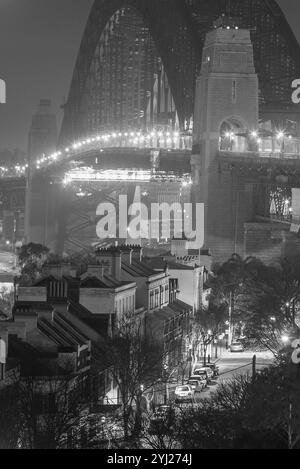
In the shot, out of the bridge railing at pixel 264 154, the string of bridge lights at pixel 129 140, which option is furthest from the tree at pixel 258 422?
the string of bridge lights at pixel 129 140

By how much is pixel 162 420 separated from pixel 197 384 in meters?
8.64

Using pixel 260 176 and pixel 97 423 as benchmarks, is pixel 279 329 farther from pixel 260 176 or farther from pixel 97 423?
pixel 260 176

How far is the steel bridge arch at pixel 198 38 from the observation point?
307ft

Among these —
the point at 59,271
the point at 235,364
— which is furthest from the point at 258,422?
the point at 235,364

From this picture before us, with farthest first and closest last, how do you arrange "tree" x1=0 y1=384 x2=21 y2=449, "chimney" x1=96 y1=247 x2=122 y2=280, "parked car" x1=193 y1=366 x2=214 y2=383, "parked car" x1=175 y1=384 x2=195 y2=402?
"chimney" x1=96 y1=247 x2=122 y2=280
"parked car" x1=193 y1=366 x2=214 y2=383
"parked car" x1=175 y1=384 x2=195 y2=402
"tree" x1=0 y1=384 x2=21 y2=449

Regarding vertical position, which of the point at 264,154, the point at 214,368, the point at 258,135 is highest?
the point at 258,135

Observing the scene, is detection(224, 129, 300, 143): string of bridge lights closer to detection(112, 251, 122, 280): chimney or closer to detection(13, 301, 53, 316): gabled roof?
detection(112, 251, 122, 280): chimney

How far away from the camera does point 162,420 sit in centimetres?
2920

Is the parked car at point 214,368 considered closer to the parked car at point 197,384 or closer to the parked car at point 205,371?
the parked car at point 205,371

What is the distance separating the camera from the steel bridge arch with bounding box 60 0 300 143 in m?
93.6
